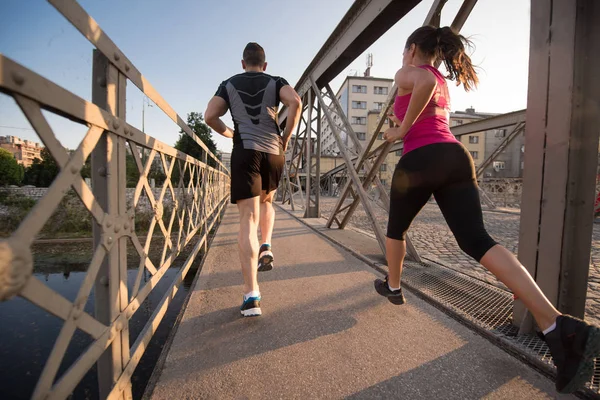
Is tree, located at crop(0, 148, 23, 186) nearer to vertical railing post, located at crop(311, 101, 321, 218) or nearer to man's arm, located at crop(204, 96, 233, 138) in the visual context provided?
man's arm, located at crop(204, 96, 233, 138)

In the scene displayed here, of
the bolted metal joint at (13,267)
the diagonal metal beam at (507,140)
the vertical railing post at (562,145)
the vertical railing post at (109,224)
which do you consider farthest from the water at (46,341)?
the diagonal metal beam at (507,140)

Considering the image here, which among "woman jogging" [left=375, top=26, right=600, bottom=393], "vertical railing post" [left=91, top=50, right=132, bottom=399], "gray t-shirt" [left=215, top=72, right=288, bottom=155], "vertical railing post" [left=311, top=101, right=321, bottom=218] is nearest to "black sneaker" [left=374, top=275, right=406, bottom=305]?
"woman jogging" [left=375, top=26, right=600, bottom=393]

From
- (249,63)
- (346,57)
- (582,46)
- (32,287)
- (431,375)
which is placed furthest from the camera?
(346,57)

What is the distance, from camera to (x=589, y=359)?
120cm

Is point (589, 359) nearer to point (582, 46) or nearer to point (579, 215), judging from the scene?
point (579, 215)

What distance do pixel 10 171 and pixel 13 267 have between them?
0.43 m

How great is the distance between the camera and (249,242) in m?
2.05

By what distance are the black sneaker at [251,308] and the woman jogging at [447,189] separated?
2.93ft

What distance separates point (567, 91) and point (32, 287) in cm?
240

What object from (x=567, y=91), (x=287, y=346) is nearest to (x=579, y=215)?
(x=567, y=91)

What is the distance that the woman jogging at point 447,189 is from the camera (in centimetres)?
124

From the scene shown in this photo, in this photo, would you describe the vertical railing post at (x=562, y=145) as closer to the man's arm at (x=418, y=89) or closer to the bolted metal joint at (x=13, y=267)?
the man's arm at (x=418, y=89)

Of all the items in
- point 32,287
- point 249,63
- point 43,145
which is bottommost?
point 32,287

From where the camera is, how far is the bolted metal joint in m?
0.61
